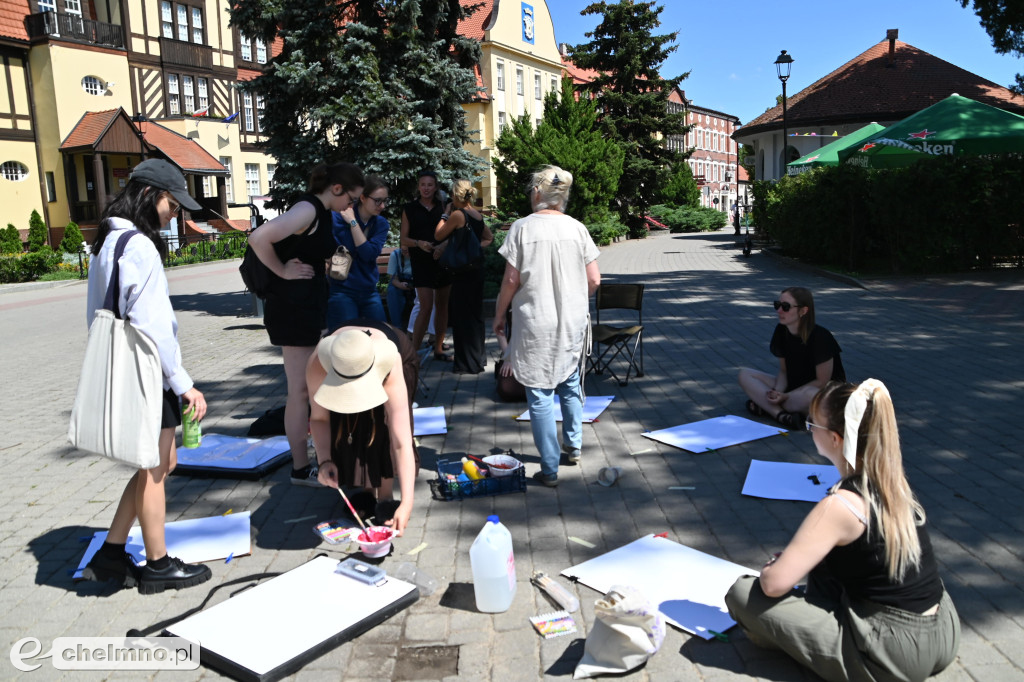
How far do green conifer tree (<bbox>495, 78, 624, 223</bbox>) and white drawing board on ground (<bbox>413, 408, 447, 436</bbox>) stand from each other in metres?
21.2

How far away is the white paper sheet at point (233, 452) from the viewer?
5590 mm

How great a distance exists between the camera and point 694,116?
302 feet

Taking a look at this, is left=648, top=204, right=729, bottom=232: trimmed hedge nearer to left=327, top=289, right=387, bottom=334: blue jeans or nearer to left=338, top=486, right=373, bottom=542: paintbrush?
left=327, top=289, right=387, bottom=334: blue jeans

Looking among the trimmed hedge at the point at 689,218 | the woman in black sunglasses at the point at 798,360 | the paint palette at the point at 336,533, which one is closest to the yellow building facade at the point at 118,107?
the trimmed hedge at the point at 689,218

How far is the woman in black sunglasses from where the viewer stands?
6039mm

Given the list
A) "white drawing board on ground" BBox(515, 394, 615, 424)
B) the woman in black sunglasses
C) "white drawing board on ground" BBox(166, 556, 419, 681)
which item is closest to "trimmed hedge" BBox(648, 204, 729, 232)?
"white drawing board on ground" BBox(515, 394, 615, 424)

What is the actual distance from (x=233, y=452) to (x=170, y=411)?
2321mm

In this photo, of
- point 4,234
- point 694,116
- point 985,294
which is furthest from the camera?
point 694,116

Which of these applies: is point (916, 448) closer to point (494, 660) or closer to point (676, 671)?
point (676, 671)

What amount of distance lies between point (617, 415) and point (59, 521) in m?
4.08

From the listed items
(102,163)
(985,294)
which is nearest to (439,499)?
(985,294)

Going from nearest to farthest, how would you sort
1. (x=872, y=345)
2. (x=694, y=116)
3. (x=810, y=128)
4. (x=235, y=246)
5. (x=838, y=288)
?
(x=872, y=345), (x=838, y=288), (x=235, y=246), (x=810, y=128), (x=694, y=116)

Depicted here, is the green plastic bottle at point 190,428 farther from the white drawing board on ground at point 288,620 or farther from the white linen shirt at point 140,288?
the white drawing board on ground at point 288,620

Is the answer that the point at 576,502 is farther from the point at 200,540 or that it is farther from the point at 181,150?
the point at 181,150
